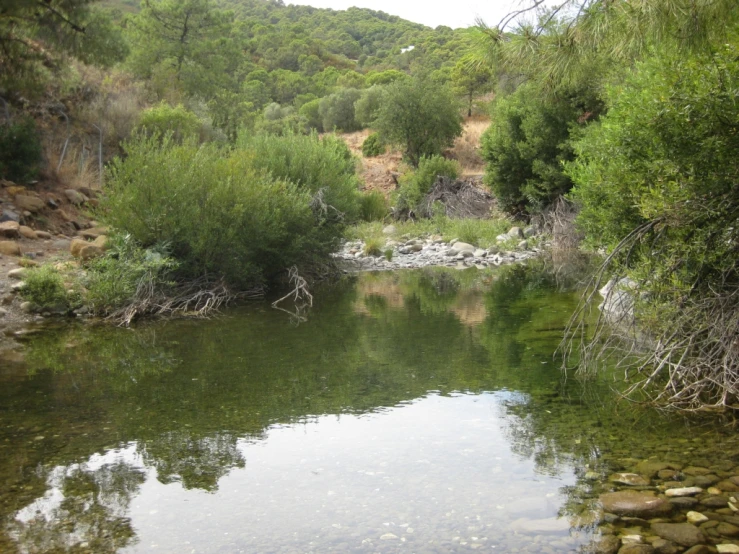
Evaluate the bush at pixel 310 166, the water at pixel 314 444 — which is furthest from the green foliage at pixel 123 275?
the bush at pixel 310 166

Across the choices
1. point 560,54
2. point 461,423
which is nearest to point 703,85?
point 560,54

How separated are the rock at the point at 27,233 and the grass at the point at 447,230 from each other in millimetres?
9799

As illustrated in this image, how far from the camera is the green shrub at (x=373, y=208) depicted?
2844 centimetres

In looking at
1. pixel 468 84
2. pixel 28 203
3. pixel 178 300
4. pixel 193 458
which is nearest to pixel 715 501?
pixel 193 458

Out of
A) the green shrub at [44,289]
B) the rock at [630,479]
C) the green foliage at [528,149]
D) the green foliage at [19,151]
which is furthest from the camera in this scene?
the green foliage at [528,149]

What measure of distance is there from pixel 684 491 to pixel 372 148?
125 feet

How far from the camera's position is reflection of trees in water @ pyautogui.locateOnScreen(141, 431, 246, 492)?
17.9 feet

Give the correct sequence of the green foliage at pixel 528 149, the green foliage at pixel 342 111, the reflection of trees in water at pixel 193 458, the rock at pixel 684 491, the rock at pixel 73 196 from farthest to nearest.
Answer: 1. the green foliage at pixel 342 111
2. the green foliage at pixel 528 149
3. the rock at pixel 73 196
4. the reflection of trees in water at pixel 193 458
5. the rock at pixel 684 491

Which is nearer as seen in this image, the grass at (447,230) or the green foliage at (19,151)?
the green foliage at (19,151)

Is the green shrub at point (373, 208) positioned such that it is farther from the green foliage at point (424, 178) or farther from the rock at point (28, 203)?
the rock at point (28, 203)

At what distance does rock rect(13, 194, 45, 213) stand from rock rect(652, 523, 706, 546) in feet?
56.5

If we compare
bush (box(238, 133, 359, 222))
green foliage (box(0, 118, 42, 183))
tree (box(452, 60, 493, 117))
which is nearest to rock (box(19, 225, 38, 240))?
green foliage (box(0, 118, 42, 183))

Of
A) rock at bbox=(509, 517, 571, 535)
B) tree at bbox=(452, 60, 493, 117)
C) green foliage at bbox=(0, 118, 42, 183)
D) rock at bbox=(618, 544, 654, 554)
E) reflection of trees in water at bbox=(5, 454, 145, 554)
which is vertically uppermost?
tree at bbox=(452, 60, 493, 117)

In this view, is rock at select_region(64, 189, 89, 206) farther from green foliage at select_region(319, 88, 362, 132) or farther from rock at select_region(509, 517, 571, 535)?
green foliage at select_region(319, 88, 362, 132)
